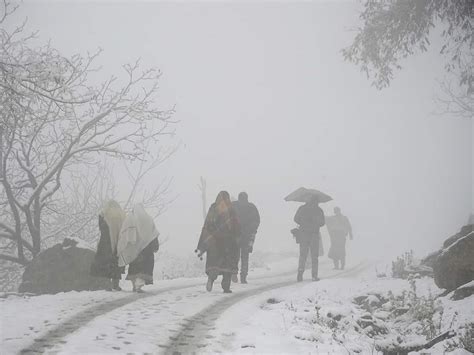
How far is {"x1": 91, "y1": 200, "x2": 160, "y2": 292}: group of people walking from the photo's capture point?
358 inches

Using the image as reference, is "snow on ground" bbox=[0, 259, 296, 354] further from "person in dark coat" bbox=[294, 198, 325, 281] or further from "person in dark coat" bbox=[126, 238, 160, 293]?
"person in dark coat" bbox=[294, 198, 325, 281]

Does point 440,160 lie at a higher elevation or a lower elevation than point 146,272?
higher

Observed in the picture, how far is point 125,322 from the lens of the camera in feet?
19.8

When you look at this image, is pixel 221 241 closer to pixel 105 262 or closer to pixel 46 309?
pixel 105 262

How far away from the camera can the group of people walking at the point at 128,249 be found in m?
9.10

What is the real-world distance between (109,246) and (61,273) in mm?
1476

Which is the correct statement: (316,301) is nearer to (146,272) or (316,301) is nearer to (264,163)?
(146,272)

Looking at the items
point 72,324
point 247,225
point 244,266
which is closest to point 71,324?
point 72,324

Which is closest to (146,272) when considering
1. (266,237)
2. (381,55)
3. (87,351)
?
(87,351)

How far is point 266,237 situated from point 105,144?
2459 inches

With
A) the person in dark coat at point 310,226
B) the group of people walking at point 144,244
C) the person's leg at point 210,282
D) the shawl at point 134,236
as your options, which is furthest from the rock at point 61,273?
the person in dark coat at point 310,226

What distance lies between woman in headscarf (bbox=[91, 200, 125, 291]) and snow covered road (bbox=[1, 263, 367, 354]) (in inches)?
19.3

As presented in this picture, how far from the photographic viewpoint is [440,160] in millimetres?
188000

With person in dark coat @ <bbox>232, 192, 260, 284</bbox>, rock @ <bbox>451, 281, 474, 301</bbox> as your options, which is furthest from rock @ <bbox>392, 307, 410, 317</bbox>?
person in dark coat @ <bbox>232, 192, 260, 284</bbox>
